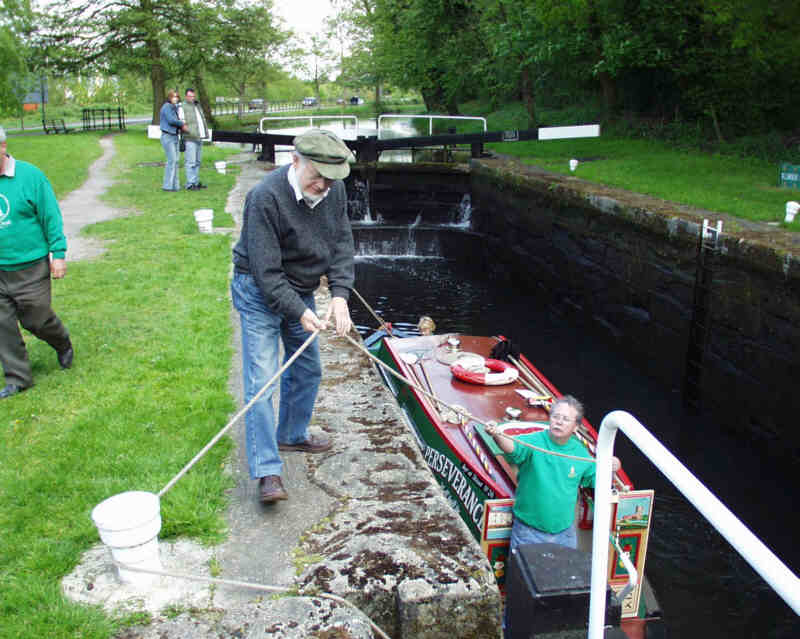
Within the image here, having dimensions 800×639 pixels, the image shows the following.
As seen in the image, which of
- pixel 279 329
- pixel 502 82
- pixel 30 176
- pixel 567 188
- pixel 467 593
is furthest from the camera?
pixel 502 82

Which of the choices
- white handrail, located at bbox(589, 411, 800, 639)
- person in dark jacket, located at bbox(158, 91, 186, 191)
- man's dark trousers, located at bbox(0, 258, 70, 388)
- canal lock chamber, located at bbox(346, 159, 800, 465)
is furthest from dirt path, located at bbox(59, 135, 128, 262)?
white handrail, located at bbox(589, 411, 800, 639)

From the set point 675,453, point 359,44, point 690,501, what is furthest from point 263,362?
point 359,44

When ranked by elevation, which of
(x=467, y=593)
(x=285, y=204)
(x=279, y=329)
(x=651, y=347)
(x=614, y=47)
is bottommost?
(x=651, y=347)

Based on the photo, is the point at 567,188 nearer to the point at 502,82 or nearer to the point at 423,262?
the point at 423,262

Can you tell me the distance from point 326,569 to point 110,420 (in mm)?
2132

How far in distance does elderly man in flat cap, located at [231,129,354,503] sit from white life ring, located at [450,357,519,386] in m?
3.02

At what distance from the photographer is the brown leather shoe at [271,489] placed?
3.40m

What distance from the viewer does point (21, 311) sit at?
493cm

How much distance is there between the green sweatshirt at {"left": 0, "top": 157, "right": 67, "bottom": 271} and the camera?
187 inches

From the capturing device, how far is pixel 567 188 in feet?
40.8

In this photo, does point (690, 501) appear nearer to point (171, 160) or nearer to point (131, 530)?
point (131, 530)

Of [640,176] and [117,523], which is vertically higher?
[640,176]

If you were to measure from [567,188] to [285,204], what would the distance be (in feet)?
32.6

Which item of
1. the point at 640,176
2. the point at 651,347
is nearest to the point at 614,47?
the point at 640,176
